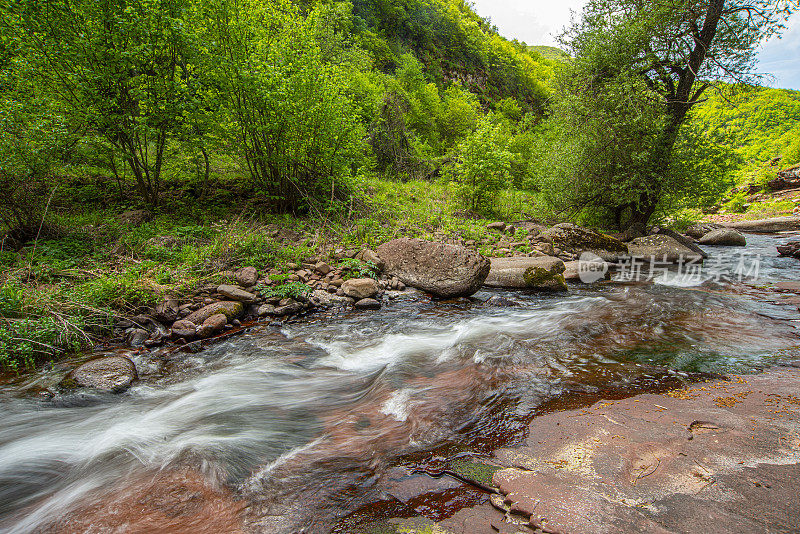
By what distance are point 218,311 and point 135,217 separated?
4.90 meters

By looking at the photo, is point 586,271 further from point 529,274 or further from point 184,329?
point 184,329

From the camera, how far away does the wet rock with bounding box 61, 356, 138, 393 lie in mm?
4133

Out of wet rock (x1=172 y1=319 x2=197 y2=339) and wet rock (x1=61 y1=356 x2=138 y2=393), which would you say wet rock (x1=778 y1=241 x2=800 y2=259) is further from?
wet rock (x1=61 y1=356 x2=138 y2=393)

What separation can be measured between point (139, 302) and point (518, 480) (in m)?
6.06

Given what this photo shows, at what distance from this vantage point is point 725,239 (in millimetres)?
13766

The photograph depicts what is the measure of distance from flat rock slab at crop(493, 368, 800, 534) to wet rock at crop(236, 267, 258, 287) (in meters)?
5.52

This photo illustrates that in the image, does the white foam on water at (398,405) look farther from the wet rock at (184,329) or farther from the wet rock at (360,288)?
the wet rock at (184,329)

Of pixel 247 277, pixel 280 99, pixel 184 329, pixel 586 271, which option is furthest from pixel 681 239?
pixel 184 329

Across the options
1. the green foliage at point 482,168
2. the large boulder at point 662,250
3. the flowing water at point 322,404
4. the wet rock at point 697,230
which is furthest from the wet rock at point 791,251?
the green foliage at point 482,168

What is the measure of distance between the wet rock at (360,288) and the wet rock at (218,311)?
6.58 feet

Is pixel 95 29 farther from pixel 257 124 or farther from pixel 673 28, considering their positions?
pixel 673 28

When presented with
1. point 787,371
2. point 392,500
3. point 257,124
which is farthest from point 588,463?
point 257,124

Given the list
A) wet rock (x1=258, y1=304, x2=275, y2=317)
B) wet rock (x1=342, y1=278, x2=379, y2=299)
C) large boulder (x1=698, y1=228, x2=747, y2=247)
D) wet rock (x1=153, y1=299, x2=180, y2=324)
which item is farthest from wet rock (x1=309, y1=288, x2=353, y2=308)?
large boulder (x1=698, y1=228, x2=747, y2=247)

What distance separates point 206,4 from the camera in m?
7.92
